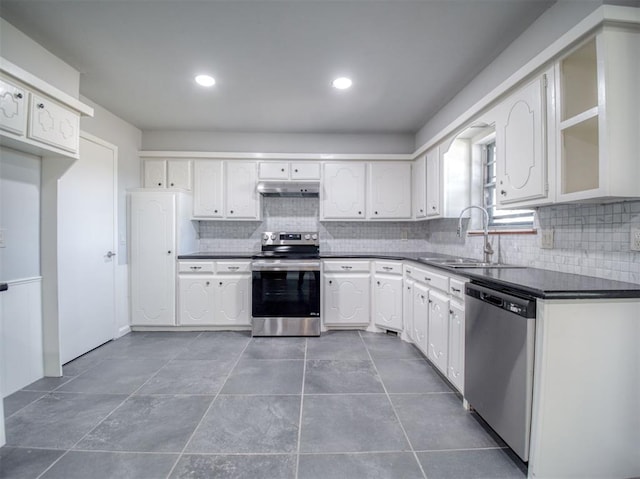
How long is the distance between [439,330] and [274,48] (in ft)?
7.98

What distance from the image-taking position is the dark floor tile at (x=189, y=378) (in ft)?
6.66

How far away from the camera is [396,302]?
3084 millimetres

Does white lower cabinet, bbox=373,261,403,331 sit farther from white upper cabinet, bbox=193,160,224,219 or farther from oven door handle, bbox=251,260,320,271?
white upper cabinet, bbox=193,160,224,219

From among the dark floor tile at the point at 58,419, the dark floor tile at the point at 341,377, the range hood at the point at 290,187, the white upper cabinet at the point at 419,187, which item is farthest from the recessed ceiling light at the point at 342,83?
the dark floor tile at the point at 58,419

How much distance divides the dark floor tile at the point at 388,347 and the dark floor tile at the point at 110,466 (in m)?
1.76

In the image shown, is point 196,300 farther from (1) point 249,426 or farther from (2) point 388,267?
(2) point 388,267

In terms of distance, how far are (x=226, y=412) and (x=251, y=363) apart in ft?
2.27

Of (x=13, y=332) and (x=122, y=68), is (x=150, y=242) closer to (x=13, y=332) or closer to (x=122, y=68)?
(x=13, y=332)

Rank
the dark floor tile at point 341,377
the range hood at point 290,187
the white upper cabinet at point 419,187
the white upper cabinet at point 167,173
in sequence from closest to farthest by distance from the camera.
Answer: the dark floor tile at point 341,377 < the white upper cabinet at point 419,187 < the range hood at point 290,187 < the white upper cabinet at point 167,173

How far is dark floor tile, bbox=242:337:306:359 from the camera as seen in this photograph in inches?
103

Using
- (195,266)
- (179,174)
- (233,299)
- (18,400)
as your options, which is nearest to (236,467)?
(18,400)

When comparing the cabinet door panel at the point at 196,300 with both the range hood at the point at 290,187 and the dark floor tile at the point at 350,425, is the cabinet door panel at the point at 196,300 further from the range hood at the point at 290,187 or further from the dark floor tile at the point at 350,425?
the dark floor tile at the point at 350,425

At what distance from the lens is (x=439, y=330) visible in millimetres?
2160

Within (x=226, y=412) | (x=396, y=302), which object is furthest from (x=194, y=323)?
(x=396, y=302)
